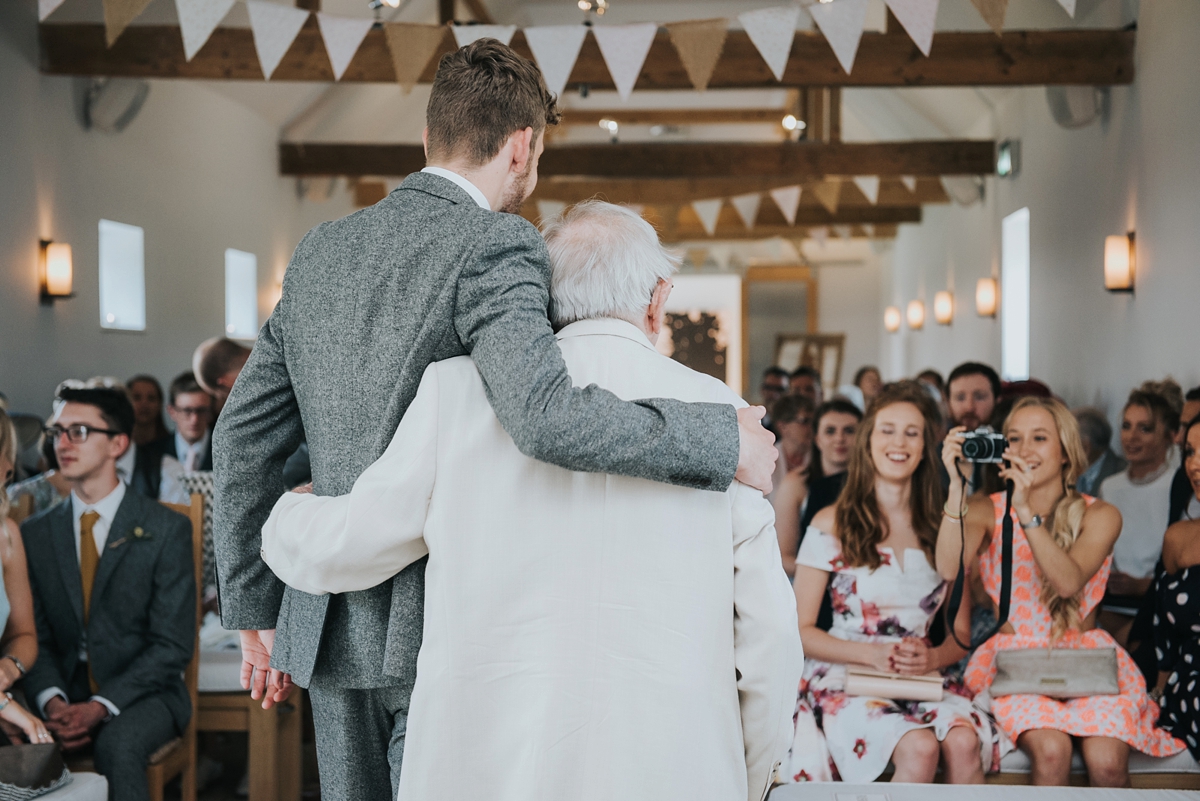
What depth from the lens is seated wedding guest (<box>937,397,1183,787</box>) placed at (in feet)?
8.20

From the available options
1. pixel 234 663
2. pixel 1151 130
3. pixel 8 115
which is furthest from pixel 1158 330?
pixel 8 115

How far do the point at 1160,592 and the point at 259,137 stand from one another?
24.3 feet

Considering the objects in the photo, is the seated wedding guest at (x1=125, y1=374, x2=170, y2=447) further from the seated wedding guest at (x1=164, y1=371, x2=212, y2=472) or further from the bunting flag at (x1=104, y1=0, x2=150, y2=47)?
the bunting flag at (x1=104, y1=0, x2=150, y2=47)

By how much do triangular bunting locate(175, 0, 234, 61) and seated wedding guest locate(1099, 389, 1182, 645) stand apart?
12.2 ft

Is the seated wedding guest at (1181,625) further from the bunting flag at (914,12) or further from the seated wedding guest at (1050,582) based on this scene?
the bunting flag at (914,12)

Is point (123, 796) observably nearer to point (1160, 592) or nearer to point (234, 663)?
point (234, 663)

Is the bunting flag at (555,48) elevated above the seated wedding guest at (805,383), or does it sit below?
above

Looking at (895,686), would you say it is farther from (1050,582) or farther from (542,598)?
(542,598)

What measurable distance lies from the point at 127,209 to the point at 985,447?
18.0 feet

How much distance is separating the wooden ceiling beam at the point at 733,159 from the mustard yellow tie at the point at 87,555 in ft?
19.3

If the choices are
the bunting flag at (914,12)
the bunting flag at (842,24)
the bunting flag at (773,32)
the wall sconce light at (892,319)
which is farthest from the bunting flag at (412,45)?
the wall sconce light at (892,319)

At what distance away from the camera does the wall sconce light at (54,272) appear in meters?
5.47

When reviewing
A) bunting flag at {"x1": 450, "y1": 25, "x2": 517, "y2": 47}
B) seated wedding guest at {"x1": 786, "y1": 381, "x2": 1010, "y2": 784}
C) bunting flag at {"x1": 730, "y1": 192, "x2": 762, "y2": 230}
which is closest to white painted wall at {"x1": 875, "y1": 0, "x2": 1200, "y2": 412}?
bunting flag at {"x1": 730, "y1": 192, "x2": 762, "y2": 230}

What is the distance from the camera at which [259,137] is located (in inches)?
327
